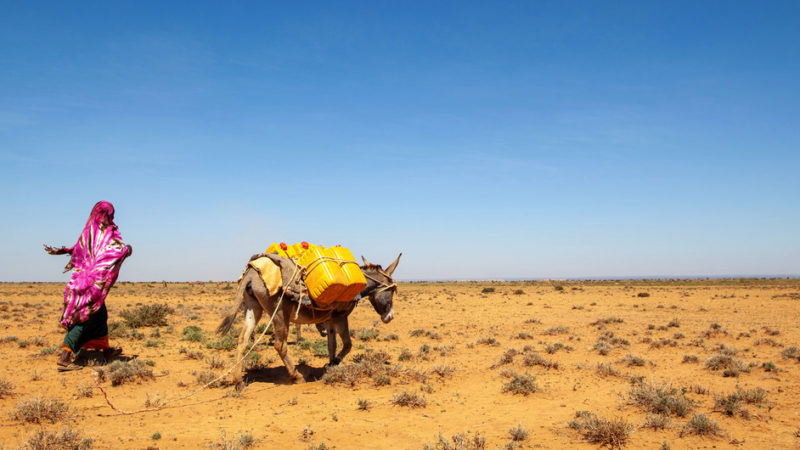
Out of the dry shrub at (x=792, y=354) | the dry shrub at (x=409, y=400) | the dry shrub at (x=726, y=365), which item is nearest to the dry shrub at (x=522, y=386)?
the dry shrub at (x=409, y=400)

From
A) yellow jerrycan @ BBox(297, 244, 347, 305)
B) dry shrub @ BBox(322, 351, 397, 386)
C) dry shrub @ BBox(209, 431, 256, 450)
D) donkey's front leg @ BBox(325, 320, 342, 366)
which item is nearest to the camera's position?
dry shrub @ BBox(209, 431, 256, 450)

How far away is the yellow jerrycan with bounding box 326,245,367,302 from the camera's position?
8352 mm

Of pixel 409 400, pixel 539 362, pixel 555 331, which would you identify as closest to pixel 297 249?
pixel 409 400

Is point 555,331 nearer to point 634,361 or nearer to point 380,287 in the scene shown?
point 634,361

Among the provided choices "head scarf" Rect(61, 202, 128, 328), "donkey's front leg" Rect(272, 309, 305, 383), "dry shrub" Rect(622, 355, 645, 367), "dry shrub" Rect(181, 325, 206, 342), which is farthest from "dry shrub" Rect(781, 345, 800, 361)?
"head scarf" Rect(61, 202, 128, 328)

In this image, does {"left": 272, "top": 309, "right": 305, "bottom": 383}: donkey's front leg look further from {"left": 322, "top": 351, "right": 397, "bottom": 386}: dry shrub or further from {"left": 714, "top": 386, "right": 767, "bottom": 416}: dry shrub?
{"left": 714, "top": 386, "right": 767, "bottom": 416}: dry shrub

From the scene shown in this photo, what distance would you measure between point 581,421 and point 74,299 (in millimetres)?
10653

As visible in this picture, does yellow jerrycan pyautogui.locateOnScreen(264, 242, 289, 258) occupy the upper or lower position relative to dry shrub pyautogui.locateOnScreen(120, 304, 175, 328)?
upper

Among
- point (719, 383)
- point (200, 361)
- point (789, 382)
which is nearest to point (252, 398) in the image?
point (200, 361)

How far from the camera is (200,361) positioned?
11.6 meters

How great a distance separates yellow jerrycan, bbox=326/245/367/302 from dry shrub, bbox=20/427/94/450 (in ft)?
14.1

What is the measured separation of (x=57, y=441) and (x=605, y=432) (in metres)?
6.95

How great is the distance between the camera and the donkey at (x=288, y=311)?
8453mm

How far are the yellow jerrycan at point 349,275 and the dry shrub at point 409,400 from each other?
2.05 m
